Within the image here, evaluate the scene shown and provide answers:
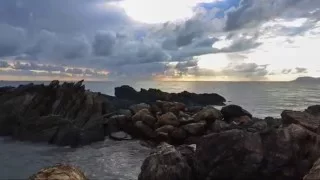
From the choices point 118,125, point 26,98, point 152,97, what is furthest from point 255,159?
point 152,97

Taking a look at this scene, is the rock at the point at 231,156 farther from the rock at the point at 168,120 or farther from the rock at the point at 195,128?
the rock at the point at 168,120

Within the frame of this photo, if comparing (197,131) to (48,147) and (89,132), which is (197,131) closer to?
(89,132)

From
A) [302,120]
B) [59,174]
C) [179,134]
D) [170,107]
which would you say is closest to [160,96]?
[170,107]

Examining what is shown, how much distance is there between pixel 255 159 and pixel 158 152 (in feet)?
18.0

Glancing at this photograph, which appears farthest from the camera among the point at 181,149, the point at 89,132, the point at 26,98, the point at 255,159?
the point at 26,98

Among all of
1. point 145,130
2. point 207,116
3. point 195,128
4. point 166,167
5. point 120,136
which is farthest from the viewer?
point 207,116

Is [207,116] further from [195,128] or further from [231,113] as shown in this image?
[231,113]

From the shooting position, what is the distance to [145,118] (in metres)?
39.1

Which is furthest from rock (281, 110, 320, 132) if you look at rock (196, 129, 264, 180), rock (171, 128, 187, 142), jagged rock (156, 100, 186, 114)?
jagged rock (156, 100, 186, 114)

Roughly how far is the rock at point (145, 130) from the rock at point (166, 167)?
49.1ft

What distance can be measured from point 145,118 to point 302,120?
18.6 m

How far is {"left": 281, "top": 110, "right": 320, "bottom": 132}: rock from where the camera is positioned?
2314 centimetres

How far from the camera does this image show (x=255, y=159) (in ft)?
66.3

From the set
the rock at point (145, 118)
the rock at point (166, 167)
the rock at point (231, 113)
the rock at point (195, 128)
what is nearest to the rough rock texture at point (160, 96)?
the rock at point (231, 113)
